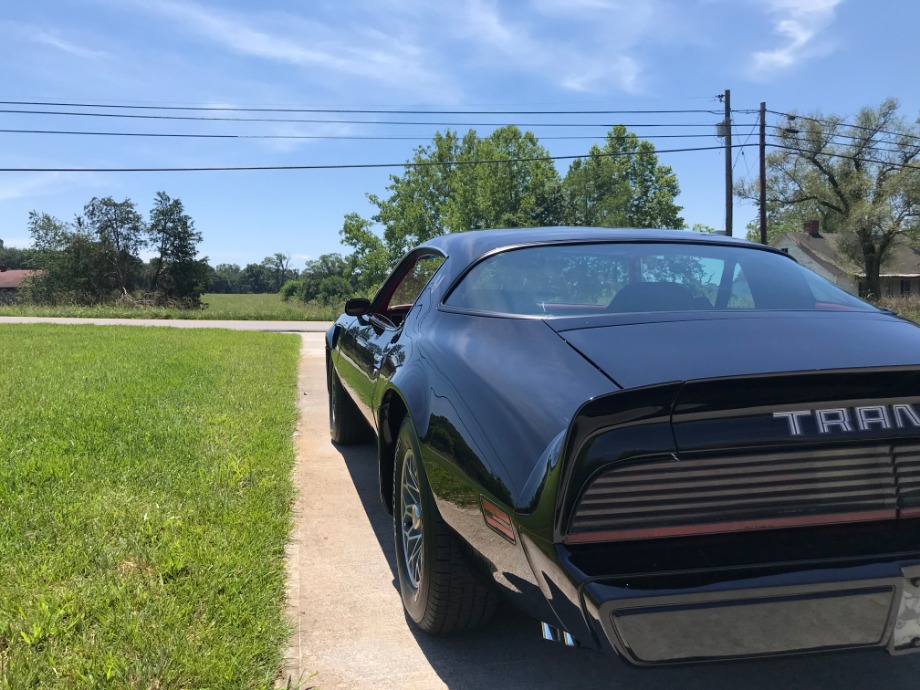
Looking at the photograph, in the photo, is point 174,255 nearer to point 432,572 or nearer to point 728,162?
point 728,162

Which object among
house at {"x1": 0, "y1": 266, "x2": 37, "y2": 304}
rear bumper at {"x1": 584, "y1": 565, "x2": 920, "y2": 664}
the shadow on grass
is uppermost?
house at {"x1": 0, "y1": 266, "x2": 37, "y2": 304}

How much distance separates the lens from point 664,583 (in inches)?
63.7

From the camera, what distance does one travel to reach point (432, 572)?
235 cm

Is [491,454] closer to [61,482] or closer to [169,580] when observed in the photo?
[169,580]

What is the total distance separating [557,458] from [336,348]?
3.67m

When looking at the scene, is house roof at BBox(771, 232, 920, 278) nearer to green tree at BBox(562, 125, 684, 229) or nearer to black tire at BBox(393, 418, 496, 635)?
green tree at BBox(562, 125, 684, 229)

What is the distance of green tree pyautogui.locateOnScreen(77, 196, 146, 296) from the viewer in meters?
49.4

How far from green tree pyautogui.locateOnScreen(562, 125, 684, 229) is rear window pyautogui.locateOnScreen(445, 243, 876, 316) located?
52.4 metres

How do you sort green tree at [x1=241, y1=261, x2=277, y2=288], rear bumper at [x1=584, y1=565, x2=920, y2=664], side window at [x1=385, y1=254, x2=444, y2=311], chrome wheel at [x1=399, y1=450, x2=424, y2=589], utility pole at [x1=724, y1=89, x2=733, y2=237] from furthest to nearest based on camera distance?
green tree at [x1=241, y1=261, x2=277, y2=288] → utility pole at [x1=724, y1=89, x2=733, y2=237] → side window at [x1=385, y1=254, x2=444, y2=311] → chrome wheel at [x1=399, y1=450, x2=424, y2=589] → rear bumper at [x1=584, y1=565, x2=920, y2=664]

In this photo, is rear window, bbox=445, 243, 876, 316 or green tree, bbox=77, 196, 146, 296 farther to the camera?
green tree, bbox=77, 196, 146, 296

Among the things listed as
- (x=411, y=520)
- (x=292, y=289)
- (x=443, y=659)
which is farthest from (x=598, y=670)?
(x=292, y=289)

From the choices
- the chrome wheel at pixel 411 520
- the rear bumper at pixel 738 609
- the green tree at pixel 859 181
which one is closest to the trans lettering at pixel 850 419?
the rear bumper at pixel 738 609

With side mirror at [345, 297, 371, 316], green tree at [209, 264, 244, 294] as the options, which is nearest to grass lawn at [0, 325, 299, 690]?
side mirror at [345, 297, 371, 316]

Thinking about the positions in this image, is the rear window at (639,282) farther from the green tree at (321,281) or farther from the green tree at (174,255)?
the green tree at (321,281)
